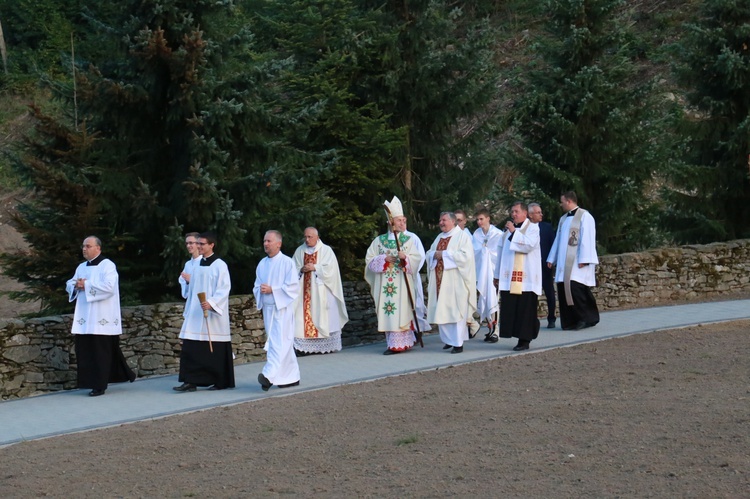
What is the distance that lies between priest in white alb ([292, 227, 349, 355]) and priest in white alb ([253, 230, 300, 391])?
206 centimetres

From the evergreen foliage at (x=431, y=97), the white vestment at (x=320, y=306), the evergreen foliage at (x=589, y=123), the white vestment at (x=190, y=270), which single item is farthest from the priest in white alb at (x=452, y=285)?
the evergreen foliage at (x=589, y=123)

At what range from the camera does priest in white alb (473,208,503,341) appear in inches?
606

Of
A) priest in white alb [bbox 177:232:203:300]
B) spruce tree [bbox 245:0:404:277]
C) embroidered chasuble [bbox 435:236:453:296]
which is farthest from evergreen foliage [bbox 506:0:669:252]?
priest in white alb [bbox 177:232:203:300]

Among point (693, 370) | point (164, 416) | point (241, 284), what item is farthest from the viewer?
→ point (241, 284)

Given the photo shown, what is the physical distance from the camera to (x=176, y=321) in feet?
45.2

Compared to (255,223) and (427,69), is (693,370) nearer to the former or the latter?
(255,223)

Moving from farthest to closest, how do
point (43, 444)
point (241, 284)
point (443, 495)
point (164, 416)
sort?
1. point (241, 284)
2. point (164, 416)
3. point (43, 444)
4. point (443, 495)

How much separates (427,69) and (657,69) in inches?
707

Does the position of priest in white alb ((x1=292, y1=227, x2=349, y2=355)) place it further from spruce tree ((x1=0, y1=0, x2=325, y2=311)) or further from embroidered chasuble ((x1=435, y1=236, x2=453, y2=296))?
spruce tree ((x1=0, y1=0, x2=325, y2=311))

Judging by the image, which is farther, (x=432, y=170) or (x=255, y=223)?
(x=432, y=170)

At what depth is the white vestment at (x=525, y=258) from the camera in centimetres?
1429

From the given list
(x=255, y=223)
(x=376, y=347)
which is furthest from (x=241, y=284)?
(x=376, y=347)

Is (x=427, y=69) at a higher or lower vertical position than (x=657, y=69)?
lower

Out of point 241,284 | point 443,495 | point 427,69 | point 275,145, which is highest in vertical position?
point 427,69
